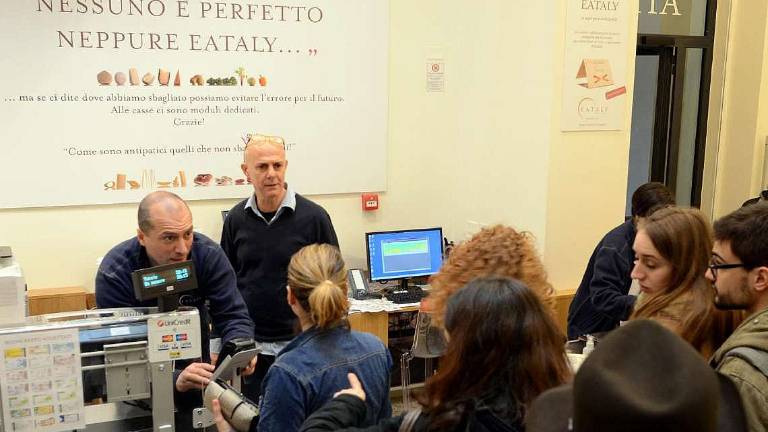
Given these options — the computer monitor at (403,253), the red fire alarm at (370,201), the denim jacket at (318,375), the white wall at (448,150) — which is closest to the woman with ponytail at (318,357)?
the denim jacket at (318,375)

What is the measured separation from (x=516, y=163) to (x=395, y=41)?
43.8 inches

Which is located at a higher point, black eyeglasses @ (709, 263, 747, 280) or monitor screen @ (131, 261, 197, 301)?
black eyeglasses @ (709, 263, 747, 280)

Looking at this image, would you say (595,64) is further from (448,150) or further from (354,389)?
(354,389)

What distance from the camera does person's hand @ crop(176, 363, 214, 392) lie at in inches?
70.7

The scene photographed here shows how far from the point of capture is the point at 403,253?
4.32m

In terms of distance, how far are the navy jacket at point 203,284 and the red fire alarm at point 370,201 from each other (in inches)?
77.6

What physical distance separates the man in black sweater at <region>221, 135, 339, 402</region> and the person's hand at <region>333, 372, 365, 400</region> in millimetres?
1522

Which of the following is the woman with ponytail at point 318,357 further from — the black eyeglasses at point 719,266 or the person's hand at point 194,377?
the black eyeglasses at point 719,266

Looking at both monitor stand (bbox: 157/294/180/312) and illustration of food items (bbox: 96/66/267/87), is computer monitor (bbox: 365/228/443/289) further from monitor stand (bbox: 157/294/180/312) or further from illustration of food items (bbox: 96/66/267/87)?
monitor stand (bbox: 157/294/180/312)

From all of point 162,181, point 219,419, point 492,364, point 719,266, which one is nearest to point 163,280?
point 219,419

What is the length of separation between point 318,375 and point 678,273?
3.64 feet

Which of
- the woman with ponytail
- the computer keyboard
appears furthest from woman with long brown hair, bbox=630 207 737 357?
the computer keyboard

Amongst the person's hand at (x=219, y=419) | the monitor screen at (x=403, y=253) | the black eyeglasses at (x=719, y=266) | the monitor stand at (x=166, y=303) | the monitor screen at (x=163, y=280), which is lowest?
the monitor screen at (x=403, y=253)

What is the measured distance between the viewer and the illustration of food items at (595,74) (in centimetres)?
381
